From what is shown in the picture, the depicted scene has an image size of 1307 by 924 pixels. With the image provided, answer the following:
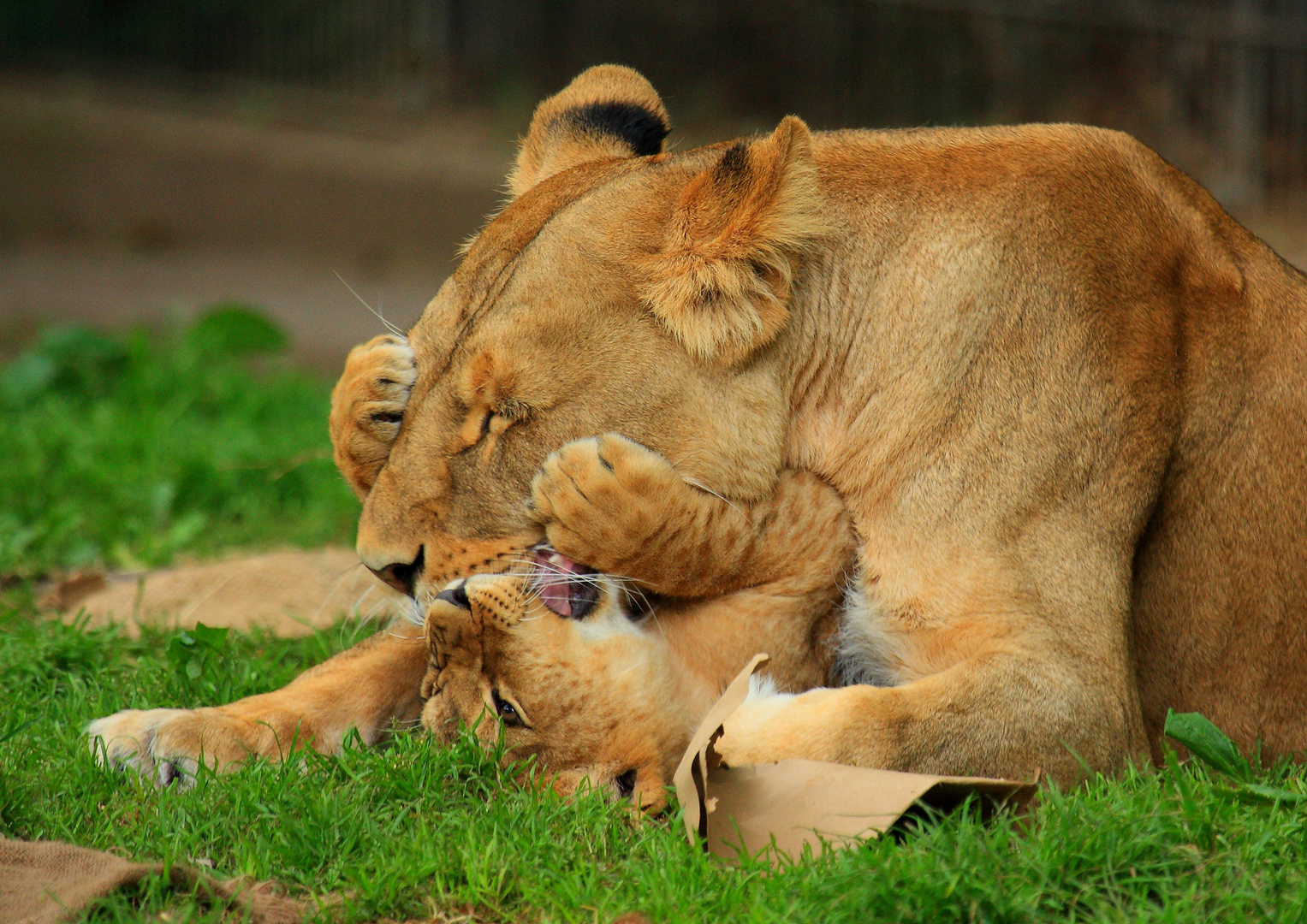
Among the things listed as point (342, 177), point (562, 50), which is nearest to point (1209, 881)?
point (342, 177)

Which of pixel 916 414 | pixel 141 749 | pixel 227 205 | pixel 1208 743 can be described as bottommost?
pixel 227 205

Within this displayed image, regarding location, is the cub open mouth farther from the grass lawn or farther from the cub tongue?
the grass lawn

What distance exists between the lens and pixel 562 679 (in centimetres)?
284

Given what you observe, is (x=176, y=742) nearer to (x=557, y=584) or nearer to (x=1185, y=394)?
(x=557, y=584)

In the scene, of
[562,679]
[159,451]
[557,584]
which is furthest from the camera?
[159,451]

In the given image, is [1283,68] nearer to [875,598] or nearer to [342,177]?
[342,177]

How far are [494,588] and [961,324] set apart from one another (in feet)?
3.71

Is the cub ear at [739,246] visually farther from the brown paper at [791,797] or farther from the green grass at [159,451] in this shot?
the green grass at [159,451]

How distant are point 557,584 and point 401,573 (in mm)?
474

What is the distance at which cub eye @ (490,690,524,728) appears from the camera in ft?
9.52

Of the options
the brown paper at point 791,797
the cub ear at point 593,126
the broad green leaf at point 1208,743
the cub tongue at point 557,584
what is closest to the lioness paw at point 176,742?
the cub tongue at point 557,584

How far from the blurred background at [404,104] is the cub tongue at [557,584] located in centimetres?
608

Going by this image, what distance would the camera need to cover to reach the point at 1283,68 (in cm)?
1303

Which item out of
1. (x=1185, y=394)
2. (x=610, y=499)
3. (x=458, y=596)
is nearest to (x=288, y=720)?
(x=458, y=596)
